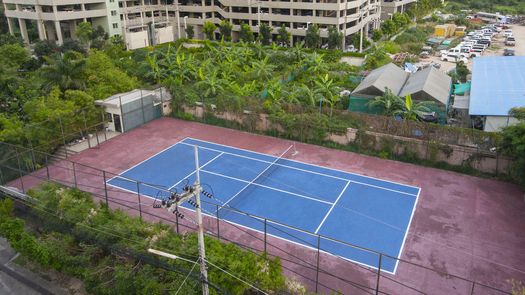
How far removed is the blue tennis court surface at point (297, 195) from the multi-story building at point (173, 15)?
3129 centimetres

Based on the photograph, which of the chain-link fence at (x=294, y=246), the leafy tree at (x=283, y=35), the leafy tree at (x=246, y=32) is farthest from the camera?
the leafy tree at (x=246, y=32)

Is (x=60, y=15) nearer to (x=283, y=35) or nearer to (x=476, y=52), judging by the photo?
(x=283, y=35)

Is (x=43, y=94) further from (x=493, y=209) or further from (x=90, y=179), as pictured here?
(x=493, y=209)

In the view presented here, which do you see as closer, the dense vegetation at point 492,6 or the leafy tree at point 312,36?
the leafy tree at point 312,36

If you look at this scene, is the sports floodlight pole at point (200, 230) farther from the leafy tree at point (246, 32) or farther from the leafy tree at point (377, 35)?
the leafy tree at point (377, 35)

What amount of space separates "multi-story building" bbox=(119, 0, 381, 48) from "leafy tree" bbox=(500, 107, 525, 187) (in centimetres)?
3240

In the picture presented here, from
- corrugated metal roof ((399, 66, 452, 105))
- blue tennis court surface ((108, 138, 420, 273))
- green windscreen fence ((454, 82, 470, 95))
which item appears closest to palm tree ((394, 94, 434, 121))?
corrugated metal roof ((399, 66, 452, 105))

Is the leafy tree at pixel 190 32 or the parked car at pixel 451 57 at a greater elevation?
the leafy tree at pixel 190 32

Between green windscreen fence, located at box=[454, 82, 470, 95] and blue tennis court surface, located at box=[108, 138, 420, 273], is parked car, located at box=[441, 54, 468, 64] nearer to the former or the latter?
green windscreen fence, located at box=[454, 82, 470, 95]

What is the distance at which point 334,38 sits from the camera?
156 feet

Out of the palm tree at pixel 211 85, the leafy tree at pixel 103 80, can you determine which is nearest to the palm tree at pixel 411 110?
the palm tree at pixel 211 85

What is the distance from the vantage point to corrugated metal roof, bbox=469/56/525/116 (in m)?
25.2

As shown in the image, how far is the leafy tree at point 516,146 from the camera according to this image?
20078 millimetres

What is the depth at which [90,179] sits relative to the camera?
22.7 meters
